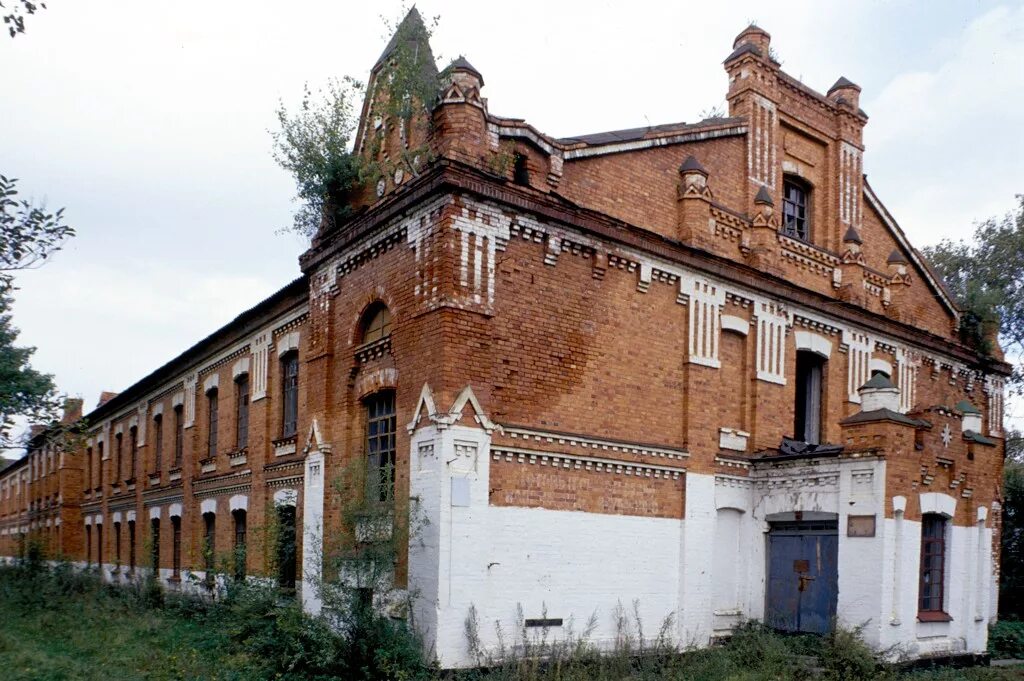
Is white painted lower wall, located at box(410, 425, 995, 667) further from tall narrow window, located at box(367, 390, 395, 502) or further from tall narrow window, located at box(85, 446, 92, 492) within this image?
tall narrow window, located at box(85, 446, 92, 492)

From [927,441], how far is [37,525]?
37428mm

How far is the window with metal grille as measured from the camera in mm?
17891

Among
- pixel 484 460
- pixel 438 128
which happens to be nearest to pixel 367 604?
pixel 484 460

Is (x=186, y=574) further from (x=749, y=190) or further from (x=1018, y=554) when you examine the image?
(x=1018, y=554)

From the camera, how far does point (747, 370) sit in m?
15.8

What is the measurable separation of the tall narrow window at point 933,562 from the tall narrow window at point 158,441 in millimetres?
19453

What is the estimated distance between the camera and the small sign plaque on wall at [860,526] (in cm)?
1391

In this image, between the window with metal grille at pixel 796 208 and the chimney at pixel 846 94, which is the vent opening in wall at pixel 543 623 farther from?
the chimney at pixel 846 94

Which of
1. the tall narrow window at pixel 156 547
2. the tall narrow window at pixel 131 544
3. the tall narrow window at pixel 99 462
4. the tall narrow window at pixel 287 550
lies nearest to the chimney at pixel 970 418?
the tall narrow window at pixel 287 550

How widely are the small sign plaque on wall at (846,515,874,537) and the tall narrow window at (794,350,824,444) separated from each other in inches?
126

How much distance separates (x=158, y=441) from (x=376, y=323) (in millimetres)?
15190

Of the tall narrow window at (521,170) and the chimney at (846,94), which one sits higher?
the chimney at (846,94)

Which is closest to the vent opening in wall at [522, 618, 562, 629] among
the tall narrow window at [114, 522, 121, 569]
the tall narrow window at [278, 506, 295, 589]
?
the tall narrow window at [278, 506, 295, 589]

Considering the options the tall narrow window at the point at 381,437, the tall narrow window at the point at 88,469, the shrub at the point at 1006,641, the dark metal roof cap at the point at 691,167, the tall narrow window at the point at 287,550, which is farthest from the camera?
the tall narrow window at the point at 88,469
